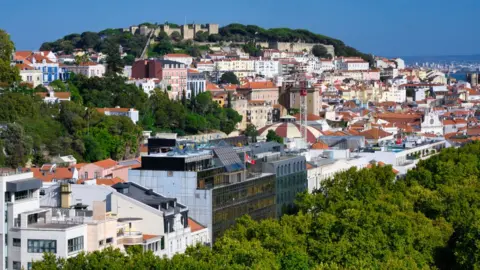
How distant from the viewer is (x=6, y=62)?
84.8 m

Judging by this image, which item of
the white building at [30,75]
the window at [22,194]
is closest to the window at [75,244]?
the window at [22,194]

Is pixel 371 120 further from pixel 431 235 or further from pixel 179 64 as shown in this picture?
pixel 431 235

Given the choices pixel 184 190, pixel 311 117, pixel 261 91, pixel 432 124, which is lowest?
pixel 432 124

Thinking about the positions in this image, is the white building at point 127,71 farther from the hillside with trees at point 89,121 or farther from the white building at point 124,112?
the white building at point 124,112

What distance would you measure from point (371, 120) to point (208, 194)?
78.6 m

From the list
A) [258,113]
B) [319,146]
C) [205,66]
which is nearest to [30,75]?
[319,146]

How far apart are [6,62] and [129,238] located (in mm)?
42735

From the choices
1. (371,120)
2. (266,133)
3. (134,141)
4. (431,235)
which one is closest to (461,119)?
(371,120)

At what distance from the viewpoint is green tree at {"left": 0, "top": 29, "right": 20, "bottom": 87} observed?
84000 mm

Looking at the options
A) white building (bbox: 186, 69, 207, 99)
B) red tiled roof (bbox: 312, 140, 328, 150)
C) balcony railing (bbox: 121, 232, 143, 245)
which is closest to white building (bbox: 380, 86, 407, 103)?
white building (bbox: 186, 69, 207, 99)

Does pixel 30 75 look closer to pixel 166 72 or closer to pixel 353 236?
pixel 166 72

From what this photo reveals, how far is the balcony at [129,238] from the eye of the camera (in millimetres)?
44406

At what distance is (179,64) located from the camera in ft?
413

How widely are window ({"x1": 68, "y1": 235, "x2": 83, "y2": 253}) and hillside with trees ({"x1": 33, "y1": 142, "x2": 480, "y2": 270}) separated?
1.66 m
